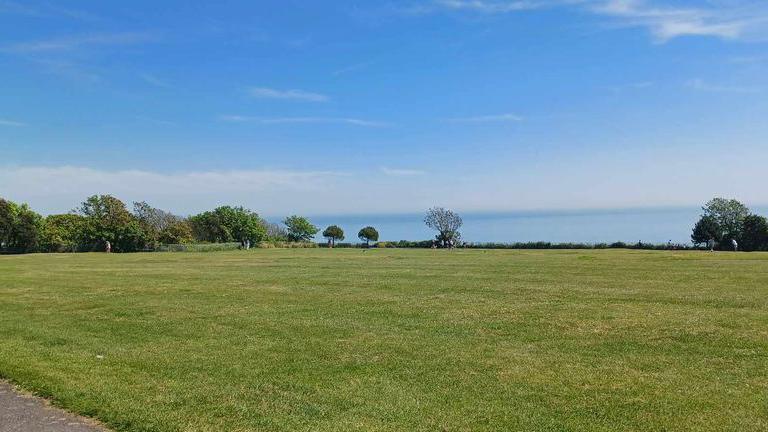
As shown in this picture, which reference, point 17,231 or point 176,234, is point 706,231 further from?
point 17,231

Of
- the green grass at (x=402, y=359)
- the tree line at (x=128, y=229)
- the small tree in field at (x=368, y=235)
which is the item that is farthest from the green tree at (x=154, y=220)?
the green grass at (x=402, y=359)

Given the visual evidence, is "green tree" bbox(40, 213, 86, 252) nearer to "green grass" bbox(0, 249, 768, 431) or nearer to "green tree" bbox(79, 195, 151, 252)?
"green tree" bbox(79, 195, 151, 252)

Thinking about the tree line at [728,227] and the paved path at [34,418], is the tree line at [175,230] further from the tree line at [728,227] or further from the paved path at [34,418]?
the paved path at [34,418]

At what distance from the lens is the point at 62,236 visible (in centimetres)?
7581

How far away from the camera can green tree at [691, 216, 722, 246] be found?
76750mm

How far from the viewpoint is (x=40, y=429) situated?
6.84m

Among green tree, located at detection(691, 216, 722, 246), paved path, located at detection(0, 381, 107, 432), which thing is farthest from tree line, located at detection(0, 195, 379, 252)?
paved path, located at detection(0, 381, 107, 432)

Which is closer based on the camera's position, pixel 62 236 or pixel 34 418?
pixel 34 418

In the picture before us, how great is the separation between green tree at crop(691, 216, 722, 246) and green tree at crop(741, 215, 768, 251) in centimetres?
489

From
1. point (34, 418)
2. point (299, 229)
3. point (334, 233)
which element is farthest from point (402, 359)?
point (299, 229)

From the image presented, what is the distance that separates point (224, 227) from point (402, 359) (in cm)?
8205

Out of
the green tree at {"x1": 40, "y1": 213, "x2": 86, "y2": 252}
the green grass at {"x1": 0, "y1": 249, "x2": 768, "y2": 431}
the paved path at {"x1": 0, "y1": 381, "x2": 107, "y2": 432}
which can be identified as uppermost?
the green tree at {"x1": 40, "y1": 213, "x2": 86, "y2": 252}

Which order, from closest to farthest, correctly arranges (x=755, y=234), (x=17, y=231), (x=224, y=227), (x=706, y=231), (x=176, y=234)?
(x=755, y=234) → (x=17, y=231) → (x=706, y=231) → (x=176, y=234) → (x=224, y=227)

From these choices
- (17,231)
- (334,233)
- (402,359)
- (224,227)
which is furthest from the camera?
(334,233)
